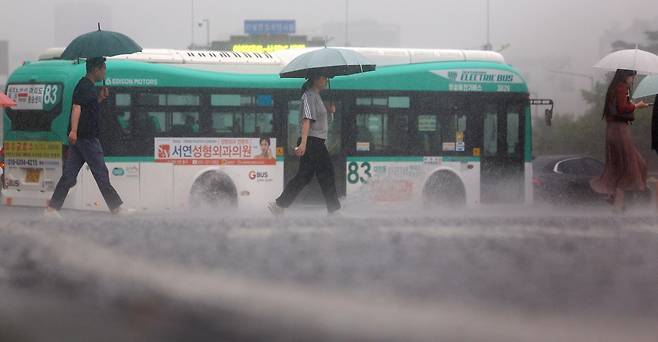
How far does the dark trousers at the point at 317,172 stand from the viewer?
8961mm

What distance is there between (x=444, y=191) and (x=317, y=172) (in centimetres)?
621

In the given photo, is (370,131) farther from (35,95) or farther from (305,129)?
(305,129)

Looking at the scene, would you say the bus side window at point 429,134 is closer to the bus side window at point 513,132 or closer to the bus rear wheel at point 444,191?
the bus rear wheel at point 444,191

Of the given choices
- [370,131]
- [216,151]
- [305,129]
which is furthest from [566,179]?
[305,129]

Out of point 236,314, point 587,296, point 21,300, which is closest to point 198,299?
point 236,314

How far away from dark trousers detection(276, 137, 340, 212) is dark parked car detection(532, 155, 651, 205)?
7.88 metres

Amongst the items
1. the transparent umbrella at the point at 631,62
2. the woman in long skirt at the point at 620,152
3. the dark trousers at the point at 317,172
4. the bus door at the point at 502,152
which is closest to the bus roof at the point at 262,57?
the bus door at the point at 502,152

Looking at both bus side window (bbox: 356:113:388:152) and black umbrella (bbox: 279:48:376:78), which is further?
bus side window (bbox: 356:113:388:152)

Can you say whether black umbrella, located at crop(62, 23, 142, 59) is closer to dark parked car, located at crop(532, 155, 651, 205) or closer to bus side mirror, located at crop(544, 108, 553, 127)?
bus side mirror, located at crop(544, 108, 553, 127)

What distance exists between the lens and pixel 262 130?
14172 millimetres

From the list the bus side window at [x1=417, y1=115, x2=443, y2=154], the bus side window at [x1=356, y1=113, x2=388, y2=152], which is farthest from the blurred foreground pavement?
the bus side window at [x1=417, y1=115, x2=443, y2=154]

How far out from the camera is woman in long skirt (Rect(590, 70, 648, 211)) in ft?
32.5

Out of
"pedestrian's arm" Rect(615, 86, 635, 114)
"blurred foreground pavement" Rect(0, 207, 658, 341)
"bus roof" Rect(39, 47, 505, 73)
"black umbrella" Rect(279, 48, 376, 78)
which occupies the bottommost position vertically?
"blurred foreground pavement" Rect(0, 207, 658, 341)

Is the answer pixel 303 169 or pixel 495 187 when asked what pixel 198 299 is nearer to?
pixel 303 169
